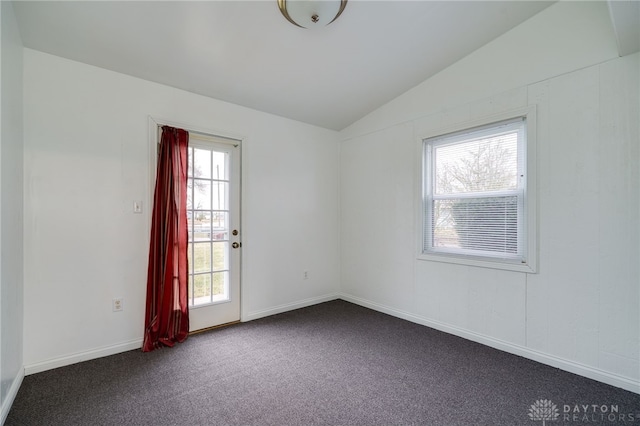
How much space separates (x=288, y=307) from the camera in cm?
392

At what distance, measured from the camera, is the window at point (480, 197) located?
8.84 ft

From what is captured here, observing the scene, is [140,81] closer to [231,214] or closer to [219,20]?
[219,20]

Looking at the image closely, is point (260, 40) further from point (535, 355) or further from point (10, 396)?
point (535, 355)

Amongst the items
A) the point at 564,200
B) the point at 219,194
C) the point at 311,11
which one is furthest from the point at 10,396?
the point at 564,200

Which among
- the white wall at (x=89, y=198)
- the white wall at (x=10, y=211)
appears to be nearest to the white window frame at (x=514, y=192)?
the white wall at (x=89, y=198)

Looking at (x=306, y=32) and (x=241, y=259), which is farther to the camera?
(x=241, y=259)

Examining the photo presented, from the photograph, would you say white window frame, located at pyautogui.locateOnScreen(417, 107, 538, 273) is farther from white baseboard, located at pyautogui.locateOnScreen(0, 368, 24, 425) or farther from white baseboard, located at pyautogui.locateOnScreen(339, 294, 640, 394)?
white baseboard, located at pyautogui.locateOnScreen(0, 368, 24, 425)

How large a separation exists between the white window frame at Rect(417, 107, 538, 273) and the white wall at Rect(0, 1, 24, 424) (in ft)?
11.5

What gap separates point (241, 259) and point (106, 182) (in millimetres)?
1541

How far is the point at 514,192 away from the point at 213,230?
3084 mm

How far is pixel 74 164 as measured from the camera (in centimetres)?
251

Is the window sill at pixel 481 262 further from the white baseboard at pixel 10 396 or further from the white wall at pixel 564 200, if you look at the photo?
the white baseboard at pixel 10 396

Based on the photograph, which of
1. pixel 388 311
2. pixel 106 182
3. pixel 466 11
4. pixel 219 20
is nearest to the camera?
pixel 219 20

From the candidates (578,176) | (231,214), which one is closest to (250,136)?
(231,214)
